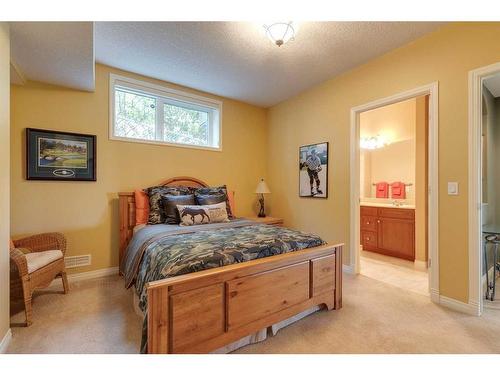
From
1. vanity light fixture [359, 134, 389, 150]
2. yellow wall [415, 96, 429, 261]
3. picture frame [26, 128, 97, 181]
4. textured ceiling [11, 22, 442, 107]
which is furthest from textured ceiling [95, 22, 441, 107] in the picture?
vanity light fixture [359, 134, 389, 150]

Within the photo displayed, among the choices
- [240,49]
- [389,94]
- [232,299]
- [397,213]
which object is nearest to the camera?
[232,299]

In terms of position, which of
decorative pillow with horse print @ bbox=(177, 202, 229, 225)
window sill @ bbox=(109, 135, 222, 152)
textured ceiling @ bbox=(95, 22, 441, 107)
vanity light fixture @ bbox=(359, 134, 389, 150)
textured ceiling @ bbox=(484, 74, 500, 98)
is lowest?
decorative pillow with horse print @ bbox=(177, 202, 229, 225)

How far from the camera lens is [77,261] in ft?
9.30

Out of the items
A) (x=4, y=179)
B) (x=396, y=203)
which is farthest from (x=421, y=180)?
(x=4, y=179)

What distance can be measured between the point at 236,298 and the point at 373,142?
4.18 m

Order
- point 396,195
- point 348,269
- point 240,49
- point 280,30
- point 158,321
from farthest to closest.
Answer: point 396,195 < point 348,269 < point 240,49 < point 280,30 < point 158,321

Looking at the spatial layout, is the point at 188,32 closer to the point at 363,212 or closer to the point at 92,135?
the point at 92,135

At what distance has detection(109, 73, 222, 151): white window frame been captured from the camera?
10.0 feet

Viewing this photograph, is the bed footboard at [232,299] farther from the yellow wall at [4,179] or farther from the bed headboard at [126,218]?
the bed headboard at [126,218]

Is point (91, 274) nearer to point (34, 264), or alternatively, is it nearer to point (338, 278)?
point (34, 264)

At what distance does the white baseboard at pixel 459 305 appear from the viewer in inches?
81.0

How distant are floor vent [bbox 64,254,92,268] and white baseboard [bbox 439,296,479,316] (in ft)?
12.5

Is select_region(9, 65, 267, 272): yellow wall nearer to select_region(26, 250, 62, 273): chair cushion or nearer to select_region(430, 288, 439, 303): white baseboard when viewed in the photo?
select_region(26, 250, 62, 273): chair cushion

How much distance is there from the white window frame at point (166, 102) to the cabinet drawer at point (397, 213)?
2827 mm
